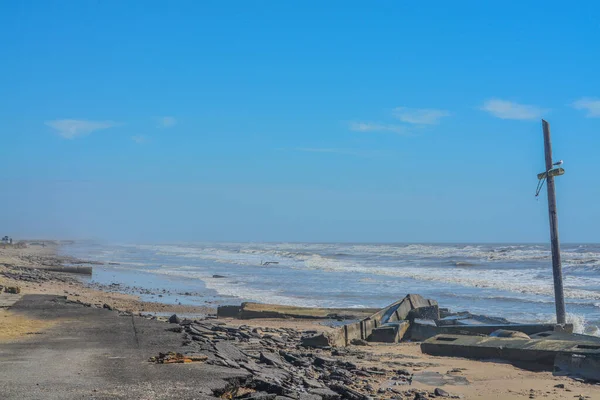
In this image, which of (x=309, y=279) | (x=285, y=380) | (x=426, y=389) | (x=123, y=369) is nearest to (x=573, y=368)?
(x=426, y=389)

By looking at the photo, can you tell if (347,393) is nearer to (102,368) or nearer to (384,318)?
(102,368)

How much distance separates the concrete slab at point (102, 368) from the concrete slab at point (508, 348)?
5106mm

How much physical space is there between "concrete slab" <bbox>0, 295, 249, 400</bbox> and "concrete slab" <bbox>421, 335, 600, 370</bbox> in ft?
16.8

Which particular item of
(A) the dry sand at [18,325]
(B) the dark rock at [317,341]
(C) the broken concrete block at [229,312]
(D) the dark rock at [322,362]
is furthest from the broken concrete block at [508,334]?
(A) the dry sand at [18,325]

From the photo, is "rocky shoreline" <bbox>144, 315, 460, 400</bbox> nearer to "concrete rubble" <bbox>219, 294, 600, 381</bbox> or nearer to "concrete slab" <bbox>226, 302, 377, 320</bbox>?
"concrete rubble" <bbox>219, 294, 600, 381</bbox>

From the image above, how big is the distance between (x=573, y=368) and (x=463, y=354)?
2099 millimetres

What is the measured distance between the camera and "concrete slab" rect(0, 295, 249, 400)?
6477 millimetres

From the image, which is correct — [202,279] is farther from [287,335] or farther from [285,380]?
Answer: [285,380]

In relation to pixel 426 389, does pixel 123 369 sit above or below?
above

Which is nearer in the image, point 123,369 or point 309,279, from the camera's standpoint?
point 123,369

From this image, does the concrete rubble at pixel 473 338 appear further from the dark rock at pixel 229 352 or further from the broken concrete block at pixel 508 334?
the dark rock at pixel 229 352

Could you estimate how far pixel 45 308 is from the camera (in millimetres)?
14461

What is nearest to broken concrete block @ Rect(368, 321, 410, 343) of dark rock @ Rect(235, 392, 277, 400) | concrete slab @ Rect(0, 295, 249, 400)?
concrete slab @ Rect(0, 295, 249, 400)

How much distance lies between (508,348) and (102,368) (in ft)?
23.1
